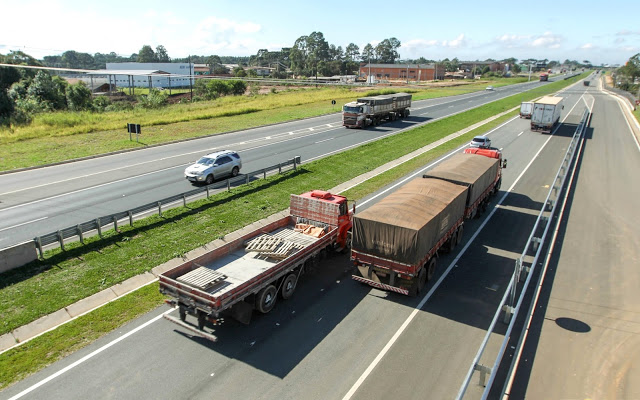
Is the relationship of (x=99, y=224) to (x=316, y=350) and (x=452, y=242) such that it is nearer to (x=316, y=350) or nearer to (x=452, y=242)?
(x=316, y=350)

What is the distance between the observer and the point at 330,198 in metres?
17.0

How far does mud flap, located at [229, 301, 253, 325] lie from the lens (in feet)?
40.1

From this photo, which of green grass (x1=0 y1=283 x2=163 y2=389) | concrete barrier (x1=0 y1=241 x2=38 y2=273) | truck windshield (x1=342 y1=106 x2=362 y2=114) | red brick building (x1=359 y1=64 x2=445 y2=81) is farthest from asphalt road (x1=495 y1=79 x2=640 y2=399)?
red brick building (x1=359 y1=64 x2=445 y2=81)

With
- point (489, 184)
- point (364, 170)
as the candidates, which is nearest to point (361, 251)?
point (489, 184)

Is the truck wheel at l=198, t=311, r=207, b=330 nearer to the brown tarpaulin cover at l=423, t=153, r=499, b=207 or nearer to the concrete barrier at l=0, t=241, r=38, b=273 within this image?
the concrete barrier at l=0, t=241, r=38, b=273

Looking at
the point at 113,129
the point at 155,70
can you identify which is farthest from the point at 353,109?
the point at 155,70

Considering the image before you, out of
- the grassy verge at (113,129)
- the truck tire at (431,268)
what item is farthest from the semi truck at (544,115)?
the truck tire at (431,268)

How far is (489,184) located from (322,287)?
12.8 meters

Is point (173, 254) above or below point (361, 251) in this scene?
below

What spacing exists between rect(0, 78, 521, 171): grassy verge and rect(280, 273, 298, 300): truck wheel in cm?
2692

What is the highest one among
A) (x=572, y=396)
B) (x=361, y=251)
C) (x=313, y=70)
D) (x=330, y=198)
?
(x=313, y=70)

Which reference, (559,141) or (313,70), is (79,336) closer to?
(559,141)

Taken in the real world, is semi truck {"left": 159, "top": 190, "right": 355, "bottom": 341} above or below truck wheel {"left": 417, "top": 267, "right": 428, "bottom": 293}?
above

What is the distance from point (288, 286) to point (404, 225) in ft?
14.4
